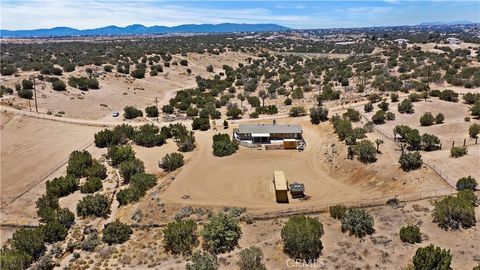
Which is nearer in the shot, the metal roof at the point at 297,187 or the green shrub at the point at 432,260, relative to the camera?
the green shrub at the point at 432,260

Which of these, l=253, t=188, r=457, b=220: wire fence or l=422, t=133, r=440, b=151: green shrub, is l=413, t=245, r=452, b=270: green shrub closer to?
l=253, t=188, r=457, b=220: wire fence

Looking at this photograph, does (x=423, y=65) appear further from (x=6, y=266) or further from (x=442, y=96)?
(x=6, y=266)

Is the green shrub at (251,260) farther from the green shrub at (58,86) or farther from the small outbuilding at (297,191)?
the green shrub at (58,86)

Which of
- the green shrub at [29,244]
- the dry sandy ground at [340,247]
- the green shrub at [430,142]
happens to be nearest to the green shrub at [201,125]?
the dry sandy ground at [340,247]

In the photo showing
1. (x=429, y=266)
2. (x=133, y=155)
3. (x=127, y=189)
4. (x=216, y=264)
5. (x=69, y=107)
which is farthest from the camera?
(x=69, y=107)

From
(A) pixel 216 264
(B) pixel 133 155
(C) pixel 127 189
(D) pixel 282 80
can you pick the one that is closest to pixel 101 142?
(B) pixel 133 155

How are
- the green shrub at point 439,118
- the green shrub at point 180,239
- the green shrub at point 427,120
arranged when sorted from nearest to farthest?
the green shrub at point 180,239
the green shrub at point 427,120
the green shrub at point 439,118

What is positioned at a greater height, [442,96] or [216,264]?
[442,96]

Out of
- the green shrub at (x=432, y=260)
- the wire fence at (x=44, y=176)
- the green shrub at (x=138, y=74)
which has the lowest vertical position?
the wire fence at (x=44, y=176)
